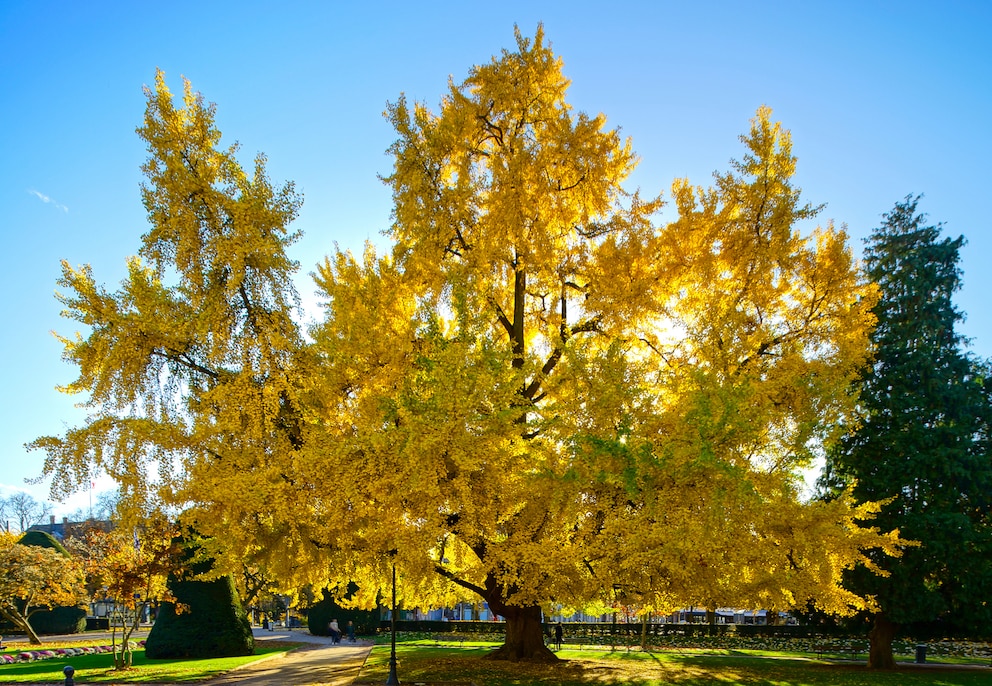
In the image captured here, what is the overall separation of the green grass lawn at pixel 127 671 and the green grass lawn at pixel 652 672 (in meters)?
3.64

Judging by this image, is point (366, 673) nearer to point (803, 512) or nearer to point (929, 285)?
point (803, 512)

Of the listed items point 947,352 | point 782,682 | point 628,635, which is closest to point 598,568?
point 782,682

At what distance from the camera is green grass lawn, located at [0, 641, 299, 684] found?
1527 cm

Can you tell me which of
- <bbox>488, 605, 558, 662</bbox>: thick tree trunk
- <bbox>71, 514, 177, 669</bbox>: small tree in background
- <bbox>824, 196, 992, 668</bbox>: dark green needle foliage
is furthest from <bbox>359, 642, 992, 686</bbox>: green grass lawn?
<bbox>71, 514, 177, 669</bbox>: small tree in background

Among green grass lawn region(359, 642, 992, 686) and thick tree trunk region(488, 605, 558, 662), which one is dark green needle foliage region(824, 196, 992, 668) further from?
thick tree trunk region(488, 605, 558, 662)

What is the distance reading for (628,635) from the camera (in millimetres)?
31125

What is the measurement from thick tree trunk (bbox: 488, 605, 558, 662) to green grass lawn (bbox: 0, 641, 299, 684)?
687 cm

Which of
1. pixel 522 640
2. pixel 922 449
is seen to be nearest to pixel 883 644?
pixel 922 449

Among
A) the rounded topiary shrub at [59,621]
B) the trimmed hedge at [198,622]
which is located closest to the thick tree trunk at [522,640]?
the trimmed hedge at [198,622]

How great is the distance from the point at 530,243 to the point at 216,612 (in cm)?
1427

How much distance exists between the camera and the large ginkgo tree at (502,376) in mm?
11273

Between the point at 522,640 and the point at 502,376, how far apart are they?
8302 mm

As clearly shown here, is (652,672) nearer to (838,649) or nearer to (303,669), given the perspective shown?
(303,669)

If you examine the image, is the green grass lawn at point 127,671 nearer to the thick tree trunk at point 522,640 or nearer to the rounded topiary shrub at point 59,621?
the thick tree trunk at point 522,640
